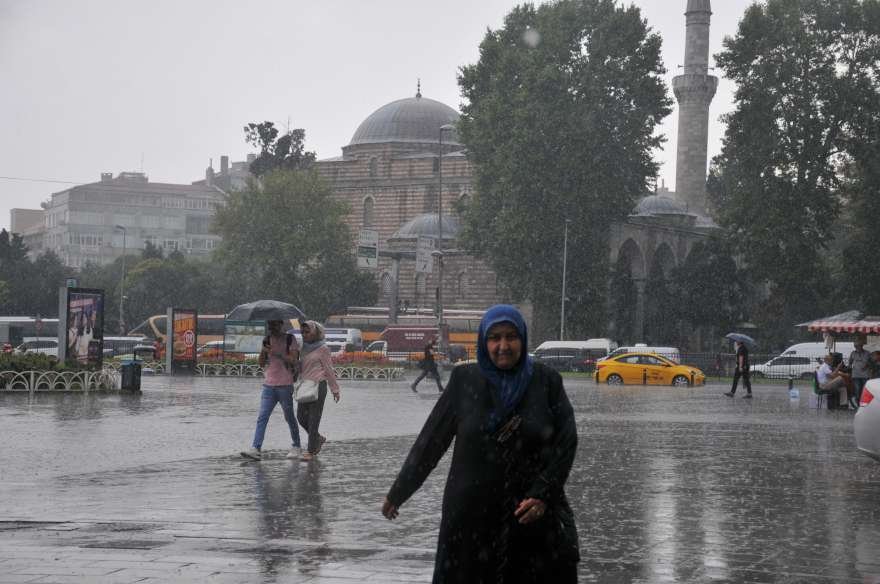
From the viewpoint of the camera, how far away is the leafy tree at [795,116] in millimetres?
48594

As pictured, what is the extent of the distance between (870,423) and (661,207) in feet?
245

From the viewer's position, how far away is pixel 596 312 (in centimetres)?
6044

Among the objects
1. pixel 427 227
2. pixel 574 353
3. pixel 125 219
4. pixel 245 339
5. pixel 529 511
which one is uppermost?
pixel 125 219

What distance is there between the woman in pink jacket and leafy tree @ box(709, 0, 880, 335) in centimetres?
3749

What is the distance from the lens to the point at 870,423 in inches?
455

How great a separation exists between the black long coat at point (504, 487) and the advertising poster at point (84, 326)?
23970mm

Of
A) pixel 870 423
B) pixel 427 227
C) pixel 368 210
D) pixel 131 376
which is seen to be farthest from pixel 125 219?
pixel 870 423

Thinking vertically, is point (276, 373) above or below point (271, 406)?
above

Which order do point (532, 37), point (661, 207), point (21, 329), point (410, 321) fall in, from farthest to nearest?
point (661, 207), point (410, 321), point (21, 329), point (532, 37)

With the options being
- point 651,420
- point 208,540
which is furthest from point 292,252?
point 208,540

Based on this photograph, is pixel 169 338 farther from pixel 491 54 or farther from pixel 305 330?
pixel 305 330

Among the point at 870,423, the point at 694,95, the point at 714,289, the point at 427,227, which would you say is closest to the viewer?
the point at 870,423

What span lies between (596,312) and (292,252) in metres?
19.7

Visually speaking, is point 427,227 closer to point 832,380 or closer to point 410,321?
point 410,321
